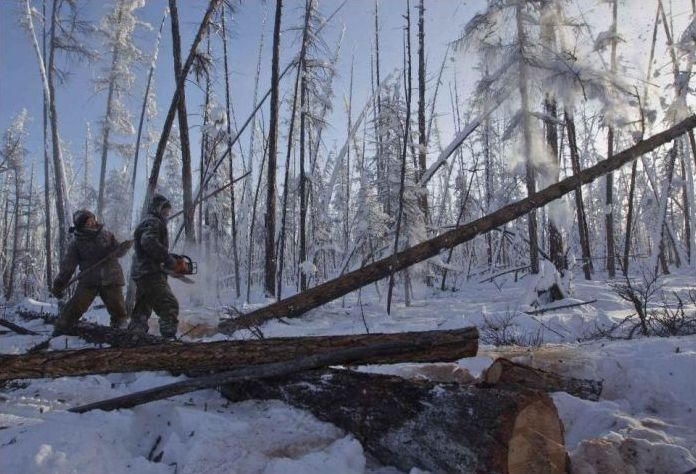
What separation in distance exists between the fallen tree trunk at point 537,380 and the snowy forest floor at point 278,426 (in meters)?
0.10

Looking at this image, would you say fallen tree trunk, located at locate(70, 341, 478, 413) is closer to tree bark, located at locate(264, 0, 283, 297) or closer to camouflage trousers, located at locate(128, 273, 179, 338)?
camouflage trousers, located at locate(128, 273, 179, 338)

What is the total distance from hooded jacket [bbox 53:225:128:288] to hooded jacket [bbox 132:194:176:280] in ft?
1.73

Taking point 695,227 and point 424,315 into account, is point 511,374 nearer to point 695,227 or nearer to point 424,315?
point 424,315

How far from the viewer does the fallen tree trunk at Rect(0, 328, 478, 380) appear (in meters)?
2.72

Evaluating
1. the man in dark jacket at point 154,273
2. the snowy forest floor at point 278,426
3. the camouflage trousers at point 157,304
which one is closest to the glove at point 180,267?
the man in dark jacket at point 154,273

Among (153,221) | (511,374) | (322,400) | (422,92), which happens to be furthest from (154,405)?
(422,92)

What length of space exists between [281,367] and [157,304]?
3.33 m

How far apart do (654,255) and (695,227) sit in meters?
7.07

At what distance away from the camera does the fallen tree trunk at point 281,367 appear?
2.66 m

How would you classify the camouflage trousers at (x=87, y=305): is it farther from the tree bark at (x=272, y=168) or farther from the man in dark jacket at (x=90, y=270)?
the tree bark at (x=272, y=168)

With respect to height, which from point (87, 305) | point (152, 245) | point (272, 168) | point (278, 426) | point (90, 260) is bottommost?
point (278, 426)

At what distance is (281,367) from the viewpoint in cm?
273

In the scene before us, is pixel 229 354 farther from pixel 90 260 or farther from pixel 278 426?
pixel 90 260

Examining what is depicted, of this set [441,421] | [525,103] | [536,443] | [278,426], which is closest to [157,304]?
[278,426]
